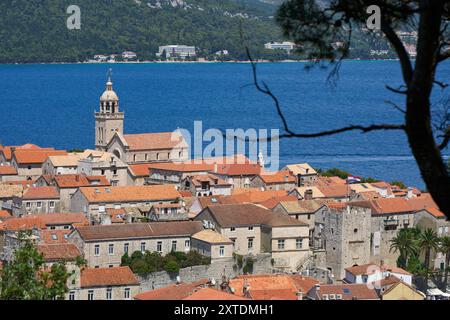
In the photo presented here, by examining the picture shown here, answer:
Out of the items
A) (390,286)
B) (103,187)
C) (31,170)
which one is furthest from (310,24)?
(31,170)

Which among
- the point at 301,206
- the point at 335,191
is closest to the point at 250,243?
the point at 301,206

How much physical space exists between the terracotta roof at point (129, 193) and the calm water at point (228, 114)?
41.9 feet

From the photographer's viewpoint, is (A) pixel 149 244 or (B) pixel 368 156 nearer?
(A) pixel 149 244

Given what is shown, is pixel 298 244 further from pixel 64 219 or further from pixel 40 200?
pixel 40 200

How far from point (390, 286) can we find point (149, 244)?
28.4ft

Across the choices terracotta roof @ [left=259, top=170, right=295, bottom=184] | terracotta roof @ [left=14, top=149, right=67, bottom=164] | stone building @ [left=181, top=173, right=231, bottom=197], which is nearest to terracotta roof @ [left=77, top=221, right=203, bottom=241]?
stone building @ [left=181, top=173, right=231, bottom=197]

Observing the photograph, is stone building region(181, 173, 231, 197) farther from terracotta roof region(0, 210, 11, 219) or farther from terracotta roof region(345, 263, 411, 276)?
terracotta roof region(345, 263, 411, 276)

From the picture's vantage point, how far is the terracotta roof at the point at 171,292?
32.8 metres

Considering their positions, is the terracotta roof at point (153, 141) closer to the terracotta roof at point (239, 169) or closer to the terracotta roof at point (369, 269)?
the terracotta roof at point (239, 169)

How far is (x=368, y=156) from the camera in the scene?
86812mm

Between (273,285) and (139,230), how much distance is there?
23.1ft

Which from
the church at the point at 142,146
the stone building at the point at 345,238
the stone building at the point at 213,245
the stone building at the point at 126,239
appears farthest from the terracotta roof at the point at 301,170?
the stone building at the point at 213,245

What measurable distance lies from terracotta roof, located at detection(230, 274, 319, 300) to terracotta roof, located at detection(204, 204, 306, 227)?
5.26m
